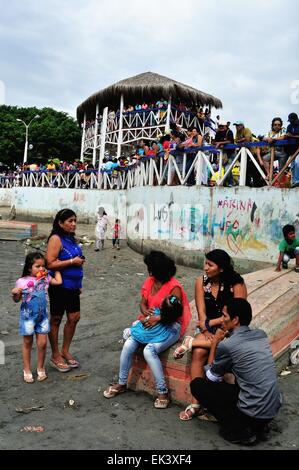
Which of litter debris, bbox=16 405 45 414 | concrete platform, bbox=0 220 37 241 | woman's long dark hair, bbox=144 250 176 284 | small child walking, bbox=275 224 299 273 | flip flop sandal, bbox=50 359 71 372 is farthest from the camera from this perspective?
concrete platform, bbox=0 220 37 241

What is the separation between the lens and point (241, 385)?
10.1ft

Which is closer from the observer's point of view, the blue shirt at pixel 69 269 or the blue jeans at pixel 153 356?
the blue jeans at pixel 153 356

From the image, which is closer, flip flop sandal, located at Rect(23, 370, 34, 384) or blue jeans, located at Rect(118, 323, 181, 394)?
blue jeans, located at Rect(118, 323, 181, 394)

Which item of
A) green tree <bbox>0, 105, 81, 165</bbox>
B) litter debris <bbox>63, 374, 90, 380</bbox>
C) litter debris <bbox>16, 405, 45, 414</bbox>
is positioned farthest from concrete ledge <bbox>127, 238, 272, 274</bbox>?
green tree <bbox>0, 105, 81, 165</bbox>

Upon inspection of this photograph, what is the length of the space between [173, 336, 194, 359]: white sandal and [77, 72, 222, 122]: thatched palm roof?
19778mm

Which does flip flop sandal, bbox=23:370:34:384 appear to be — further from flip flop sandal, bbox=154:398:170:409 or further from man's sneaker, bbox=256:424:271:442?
man's sneaker, bbox=256:424:271:442

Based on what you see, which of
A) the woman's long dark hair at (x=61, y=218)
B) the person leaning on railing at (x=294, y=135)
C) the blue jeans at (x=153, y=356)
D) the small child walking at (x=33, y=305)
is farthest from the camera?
the person leaning on railing at (x=294, y=135)

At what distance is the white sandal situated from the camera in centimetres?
360

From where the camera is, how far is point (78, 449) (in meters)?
2.94

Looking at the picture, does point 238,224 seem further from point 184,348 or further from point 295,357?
point 184,348

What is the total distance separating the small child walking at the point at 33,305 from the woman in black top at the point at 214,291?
57.4 inches

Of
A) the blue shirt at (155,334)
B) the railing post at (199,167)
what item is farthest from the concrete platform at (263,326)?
the railing post at (199,167)

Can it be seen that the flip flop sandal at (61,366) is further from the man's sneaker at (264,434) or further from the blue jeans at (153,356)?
the man's sneaker at (264,434)

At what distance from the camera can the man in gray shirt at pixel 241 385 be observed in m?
3.00
